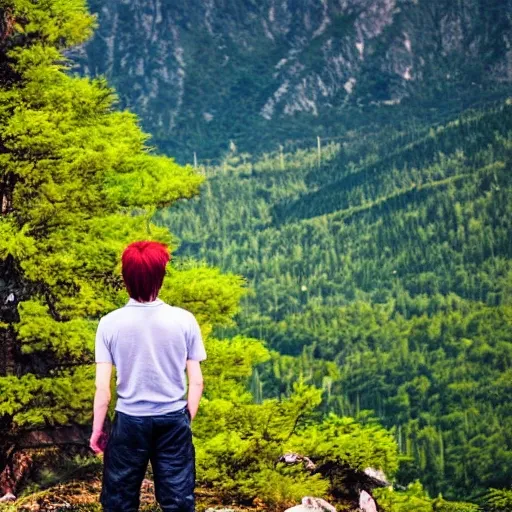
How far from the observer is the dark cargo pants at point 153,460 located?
936cm

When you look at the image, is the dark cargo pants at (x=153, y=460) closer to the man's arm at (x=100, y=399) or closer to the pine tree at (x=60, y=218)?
the man's arm at (x=100, y=399)

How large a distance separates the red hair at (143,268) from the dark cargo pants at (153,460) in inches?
41.3

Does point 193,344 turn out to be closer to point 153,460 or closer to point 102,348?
point 102,348

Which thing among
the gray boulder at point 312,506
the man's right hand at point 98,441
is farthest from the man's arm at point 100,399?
the gray boulder at point 312,506

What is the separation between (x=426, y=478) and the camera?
16250 centimetres

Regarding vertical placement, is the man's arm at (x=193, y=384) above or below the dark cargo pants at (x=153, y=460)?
above

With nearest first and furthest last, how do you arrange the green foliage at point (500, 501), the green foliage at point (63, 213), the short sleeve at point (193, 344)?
1. the short sleeve at point (193, 344)
2. the green foliage at point (63, 213)
3. the green foliage at point (500, 501)

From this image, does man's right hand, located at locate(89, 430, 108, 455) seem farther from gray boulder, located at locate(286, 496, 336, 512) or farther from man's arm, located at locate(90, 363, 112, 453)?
gray boulder, located at locate(286, 496, 336, 512)

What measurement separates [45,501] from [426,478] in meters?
151

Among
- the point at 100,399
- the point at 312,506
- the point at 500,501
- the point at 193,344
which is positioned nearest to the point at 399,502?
the point at 500,501

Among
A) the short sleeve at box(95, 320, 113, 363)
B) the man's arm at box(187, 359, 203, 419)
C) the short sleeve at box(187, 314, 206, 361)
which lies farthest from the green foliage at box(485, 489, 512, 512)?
the short sleeve at box(95, 320, 113, 363)

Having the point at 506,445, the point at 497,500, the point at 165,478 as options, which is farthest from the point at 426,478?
the point at 165,478

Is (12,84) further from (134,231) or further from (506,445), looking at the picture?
(506,445)

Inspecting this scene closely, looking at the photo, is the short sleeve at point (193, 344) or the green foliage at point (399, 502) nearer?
the short sleeve at point (193, 344)
